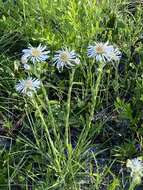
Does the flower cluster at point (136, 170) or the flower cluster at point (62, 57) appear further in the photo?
the flower cluster at point (62, 57)

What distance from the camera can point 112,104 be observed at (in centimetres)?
195

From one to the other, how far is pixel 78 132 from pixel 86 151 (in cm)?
22

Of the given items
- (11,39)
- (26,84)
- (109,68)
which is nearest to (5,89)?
(11,39)

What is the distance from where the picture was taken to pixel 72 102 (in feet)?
6.40

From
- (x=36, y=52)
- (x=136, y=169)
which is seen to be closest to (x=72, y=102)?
(x=36, y=52)

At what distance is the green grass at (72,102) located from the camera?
166 cm

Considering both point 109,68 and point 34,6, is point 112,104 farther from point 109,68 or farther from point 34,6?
point 34,6

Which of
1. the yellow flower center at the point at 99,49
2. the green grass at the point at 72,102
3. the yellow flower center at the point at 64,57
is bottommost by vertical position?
the green grass at the point at 72,102

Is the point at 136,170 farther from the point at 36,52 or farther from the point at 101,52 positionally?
the point at 36,52

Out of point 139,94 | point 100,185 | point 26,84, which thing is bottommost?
point 100,185

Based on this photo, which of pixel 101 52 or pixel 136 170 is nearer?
pixel 136 170

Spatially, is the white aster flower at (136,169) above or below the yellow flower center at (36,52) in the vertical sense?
below

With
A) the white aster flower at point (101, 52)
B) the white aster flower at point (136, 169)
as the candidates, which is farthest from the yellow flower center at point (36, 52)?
the white aster flower at point (136, 169)

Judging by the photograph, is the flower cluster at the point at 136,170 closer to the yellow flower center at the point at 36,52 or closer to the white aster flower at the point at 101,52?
the white aster flower at the point at 101,52
